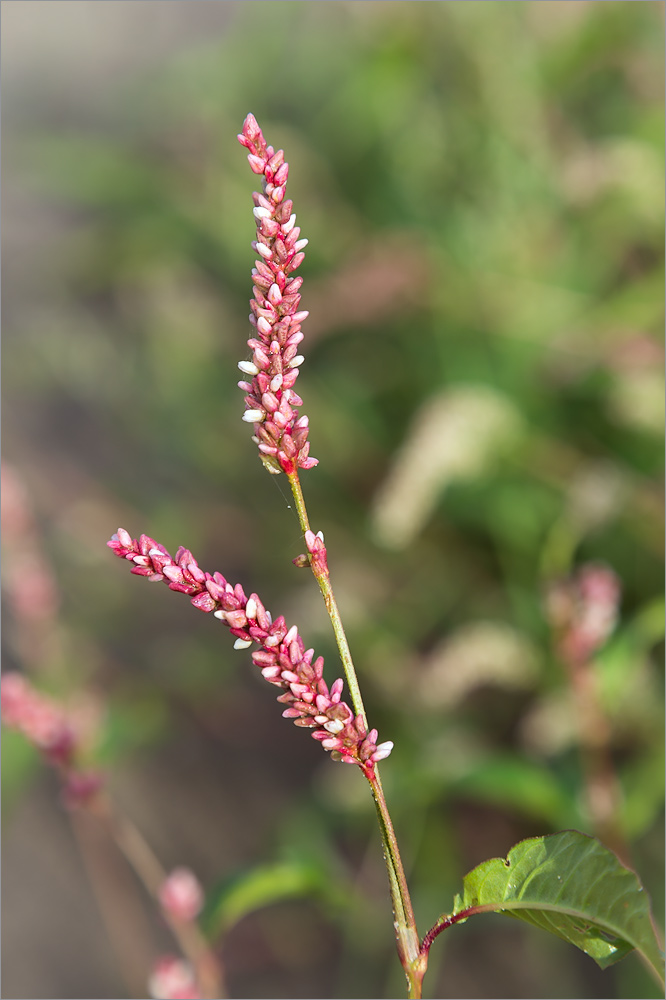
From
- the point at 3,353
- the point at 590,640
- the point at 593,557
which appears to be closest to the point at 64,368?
the point at 3,353

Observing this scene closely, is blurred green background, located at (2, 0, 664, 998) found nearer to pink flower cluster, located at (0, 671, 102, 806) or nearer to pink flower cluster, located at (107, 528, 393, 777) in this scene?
pink flower cluster, located at (0, 671, 102, 806)

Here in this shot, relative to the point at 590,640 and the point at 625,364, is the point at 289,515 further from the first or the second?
the point at 590,640

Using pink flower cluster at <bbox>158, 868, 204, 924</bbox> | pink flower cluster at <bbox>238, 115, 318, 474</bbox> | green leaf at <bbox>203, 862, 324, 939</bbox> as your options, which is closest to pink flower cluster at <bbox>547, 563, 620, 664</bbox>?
green leaf at <bbox>203, 862, 324, 939</bbox>

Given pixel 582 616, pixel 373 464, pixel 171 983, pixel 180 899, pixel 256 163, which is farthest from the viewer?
pixel 373 464

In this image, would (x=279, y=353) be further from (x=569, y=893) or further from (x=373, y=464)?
(x=373, y=464)

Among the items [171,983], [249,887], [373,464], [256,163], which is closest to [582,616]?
[249,887]

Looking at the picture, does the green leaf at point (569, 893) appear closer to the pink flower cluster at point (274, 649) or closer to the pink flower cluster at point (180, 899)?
the pink flower cluster at point (274, 649)

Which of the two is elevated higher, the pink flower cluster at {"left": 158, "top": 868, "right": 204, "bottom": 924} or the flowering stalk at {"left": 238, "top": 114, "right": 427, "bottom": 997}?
the flowering stalk at {"left": 238, "top": 114, "right": 427, "bottom": 997}
